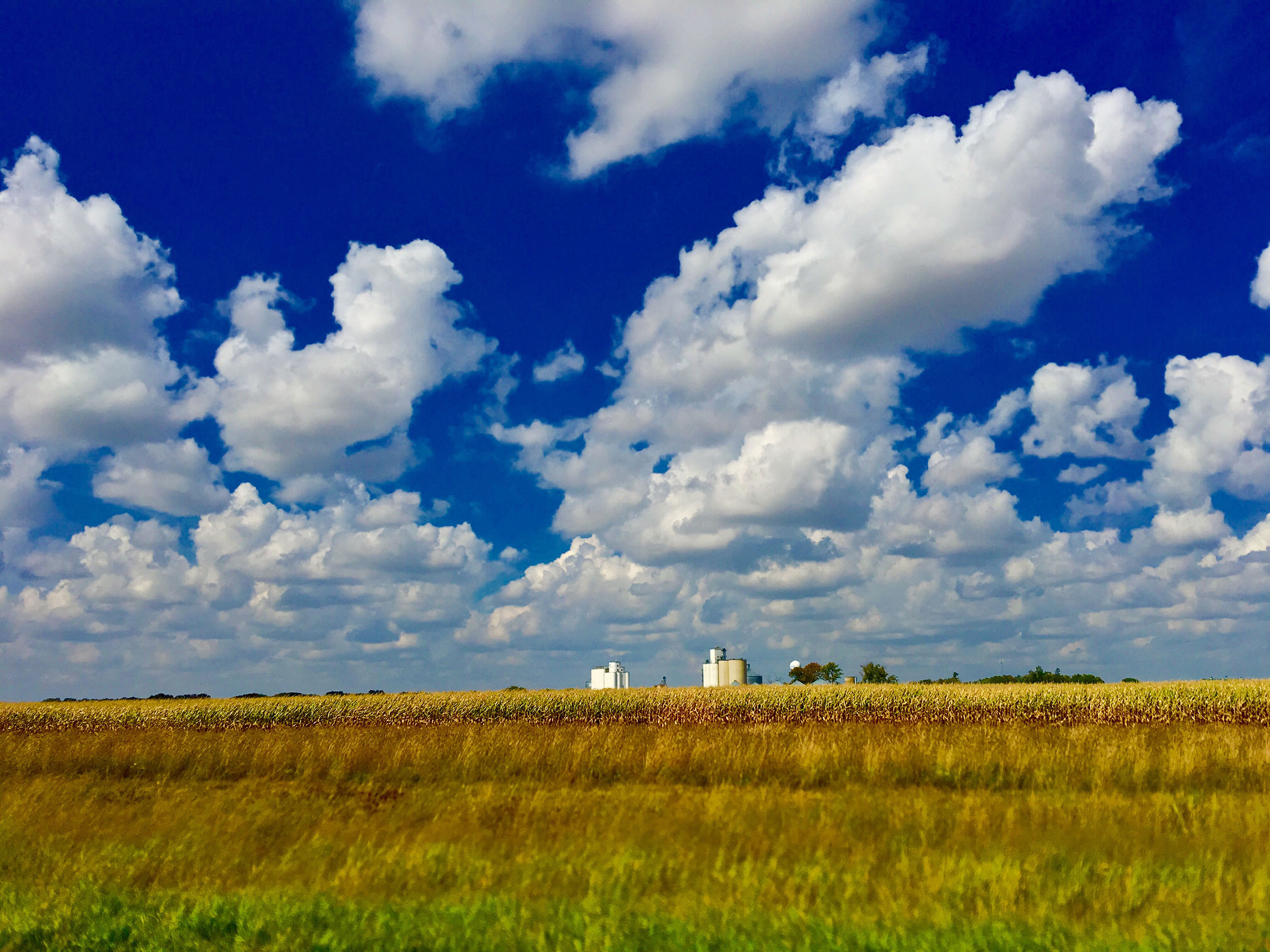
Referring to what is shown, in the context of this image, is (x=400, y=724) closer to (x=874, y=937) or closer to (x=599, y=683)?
(x=599, y=683)

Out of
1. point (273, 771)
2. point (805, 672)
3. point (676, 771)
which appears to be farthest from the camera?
point (805, 672)

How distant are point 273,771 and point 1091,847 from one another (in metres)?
20.1

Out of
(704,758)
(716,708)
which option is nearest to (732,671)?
(716,708)

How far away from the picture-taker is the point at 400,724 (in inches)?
2024

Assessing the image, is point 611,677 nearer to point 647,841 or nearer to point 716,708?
point 716,708

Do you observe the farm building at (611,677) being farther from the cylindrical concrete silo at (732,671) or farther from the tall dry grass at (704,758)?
the tall dry grass at (704,758)

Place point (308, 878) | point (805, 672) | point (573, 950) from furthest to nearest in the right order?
point (805, 672)
point (308, 878)
point (573, 950)

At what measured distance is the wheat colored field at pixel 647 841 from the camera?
8.47 metres

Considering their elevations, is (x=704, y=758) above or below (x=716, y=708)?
above

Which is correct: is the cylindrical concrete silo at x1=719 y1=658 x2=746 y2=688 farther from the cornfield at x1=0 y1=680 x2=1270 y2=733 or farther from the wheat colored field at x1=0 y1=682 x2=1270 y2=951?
the wheat colored field at x1=0 y1=682 x2=1270 y2=951

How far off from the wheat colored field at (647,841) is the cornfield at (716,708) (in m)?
23.3

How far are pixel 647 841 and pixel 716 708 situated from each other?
42.1m

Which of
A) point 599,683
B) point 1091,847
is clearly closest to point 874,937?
point 1091,847

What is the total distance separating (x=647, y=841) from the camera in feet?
39.7
